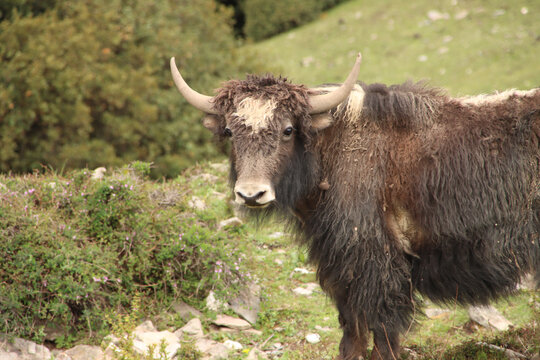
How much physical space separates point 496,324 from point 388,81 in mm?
11724

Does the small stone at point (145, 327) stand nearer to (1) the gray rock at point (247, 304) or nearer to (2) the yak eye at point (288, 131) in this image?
(1) the gray rock at point (247, 304)

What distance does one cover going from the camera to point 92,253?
4.55 meters

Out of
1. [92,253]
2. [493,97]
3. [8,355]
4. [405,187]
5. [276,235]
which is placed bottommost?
[276,235]

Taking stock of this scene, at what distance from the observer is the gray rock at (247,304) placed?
16.5ft

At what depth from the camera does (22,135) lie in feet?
40.5

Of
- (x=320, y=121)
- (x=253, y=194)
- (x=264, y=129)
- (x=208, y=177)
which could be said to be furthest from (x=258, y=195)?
(x=208, y=177)

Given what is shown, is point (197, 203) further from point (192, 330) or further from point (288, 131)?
point (288, 131)

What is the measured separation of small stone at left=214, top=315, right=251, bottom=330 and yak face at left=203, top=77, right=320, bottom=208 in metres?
1.68

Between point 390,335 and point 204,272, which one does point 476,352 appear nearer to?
point 390,335

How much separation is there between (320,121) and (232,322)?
2.19 metres

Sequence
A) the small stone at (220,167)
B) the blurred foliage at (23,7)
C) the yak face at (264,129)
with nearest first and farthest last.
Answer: the yak face at (264,129) → the small stone at (220,167) → the blurred foliage at (23,7)

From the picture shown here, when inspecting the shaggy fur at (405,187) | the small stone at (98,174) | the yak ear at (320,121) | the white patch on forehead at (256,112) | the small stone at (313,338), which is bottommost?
the small stone at (313,338)

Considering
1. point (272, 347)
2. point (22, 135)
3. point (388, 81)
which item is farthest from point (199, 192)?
point (388, 81)

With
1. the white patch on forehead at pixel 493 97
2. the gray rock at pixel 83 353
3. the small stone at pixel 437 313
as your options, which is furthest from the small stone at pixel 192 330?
the white patch on forehead at pixel 493 97
